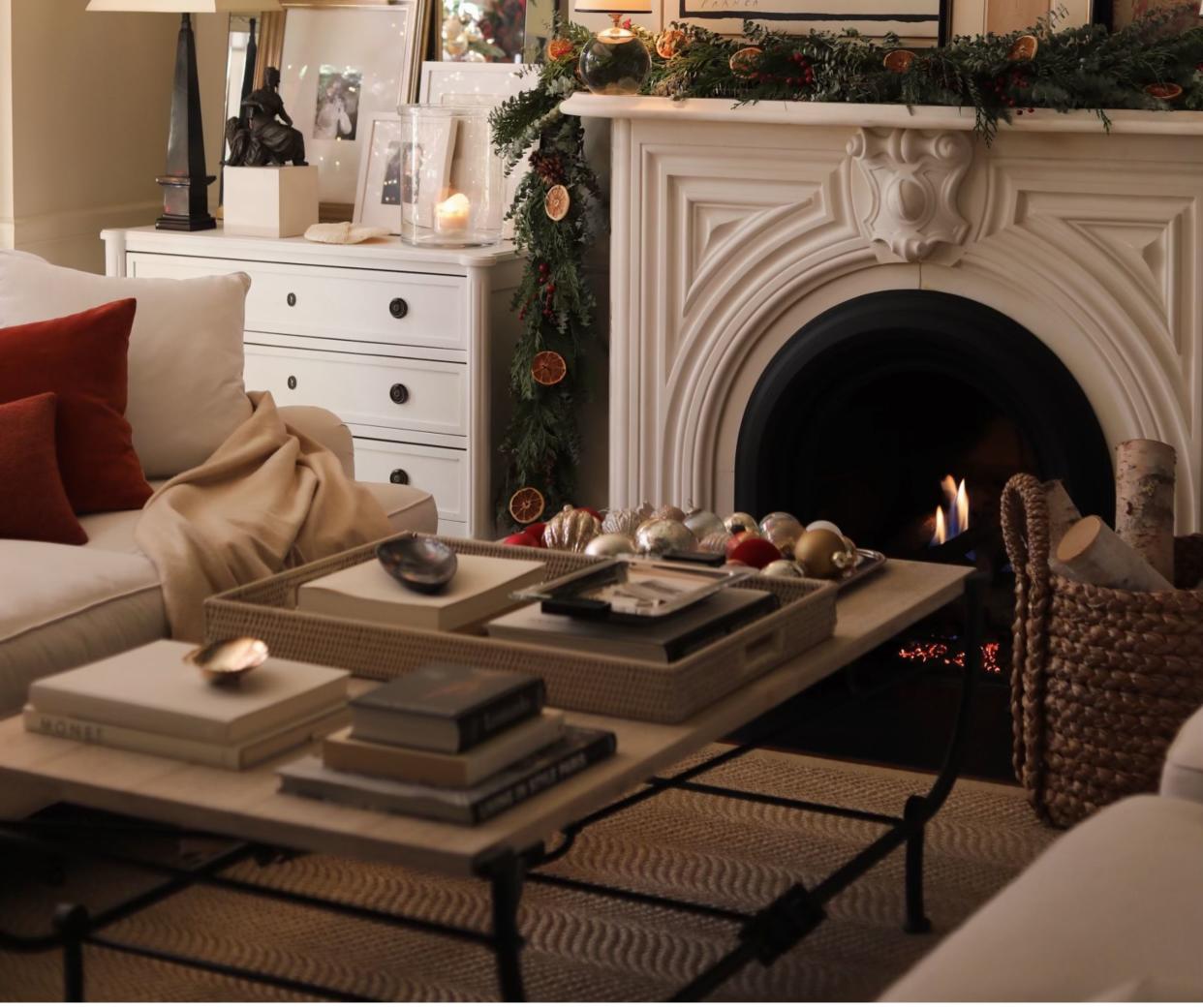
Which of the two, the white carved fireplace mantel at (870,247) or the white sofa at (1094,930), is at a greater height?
the white carved fireplace mantel at (870,247)

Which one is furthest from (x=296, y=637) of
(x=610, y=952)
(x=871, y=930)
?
(x=871, y=930)

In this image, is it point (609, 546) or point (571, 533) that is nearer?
point (609, 546)

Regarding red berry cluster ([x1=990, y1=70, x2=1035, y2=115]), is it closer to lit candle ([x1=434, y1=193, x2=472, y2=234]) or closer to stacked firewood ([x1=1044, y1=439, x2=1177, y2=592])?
stacked firewood ([x1=1044, y1=439, x2=1177, y2=592])

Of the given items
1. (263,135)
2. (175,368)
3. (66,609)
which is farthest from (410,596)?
(263,135)

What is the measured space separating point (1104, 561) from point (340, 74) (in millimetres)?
2573

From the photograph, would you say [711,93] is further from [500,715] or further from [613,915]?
[500,715]

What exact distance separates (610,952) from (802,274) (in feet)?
5.59

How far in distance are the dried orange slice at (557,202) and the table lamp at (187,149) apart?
1037 millimetres

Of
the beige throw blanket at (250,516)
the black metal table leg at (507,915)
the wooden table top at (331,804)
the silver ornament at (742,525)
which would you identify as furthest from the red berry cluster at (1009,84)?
the black metal table leg at (507,915)

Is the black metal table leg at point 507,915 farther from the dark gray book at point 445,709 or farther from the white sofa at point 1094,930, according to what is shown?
the white sofa at point 1094,930

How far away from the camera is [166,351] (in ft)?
10.7

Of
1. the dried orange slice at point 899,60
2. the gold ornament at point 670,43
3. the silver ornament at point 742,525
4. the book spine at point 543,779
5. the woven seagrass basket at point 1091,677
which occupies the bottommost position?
the woven seagrass basket at point 1091,677

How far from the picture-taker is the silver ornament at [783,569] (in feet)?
7.84

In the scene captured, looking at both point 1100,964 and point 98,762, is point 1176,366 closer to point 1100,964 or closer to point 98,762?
point 1100,964
